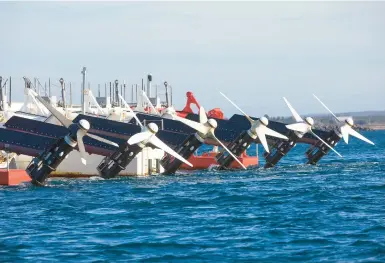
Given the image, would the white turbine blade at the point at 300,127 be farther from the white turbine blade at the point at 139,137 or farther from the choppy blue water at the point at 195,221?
the choppy blue water at the point at 195,221

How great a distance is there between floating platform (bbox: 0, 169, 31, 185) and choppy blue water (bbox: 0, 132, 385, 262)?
568mm

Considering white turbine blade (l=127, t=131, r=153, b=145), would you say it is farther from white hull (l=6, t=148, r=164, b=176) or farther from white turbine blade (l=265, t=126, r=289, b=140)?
white turbine blade (l=265, t=126, r=289, b=140)

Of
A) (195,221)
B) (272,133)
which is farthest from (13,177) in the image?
(272,133)

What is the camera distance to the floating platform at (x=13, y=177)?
66.0 metres

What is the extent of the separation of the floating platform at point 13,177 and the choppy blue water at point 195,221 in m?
0.57

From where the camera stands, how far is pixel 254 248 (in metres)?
36.9

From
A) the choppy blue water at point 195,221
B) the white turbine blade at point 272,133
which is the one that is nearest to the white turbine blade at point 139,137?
the choppy blue water at point 195,221

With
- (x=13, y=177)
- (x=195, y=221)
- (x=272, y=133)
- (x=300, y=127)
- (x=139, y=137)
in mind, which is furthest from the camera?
(x=300, y=127)

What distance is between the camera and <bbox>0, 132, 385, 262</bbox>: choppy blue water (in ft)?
118

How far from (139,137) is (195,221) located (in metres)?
27.9

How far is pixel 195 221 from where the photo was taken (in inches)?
1775

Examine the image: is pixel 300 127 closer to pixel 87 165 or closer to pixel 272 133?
pixel 272 133

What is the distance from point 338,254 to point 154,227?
33.7ft

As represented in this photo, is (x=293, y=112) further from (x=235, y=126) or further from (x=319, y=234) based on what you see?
(x=319, y=234)
